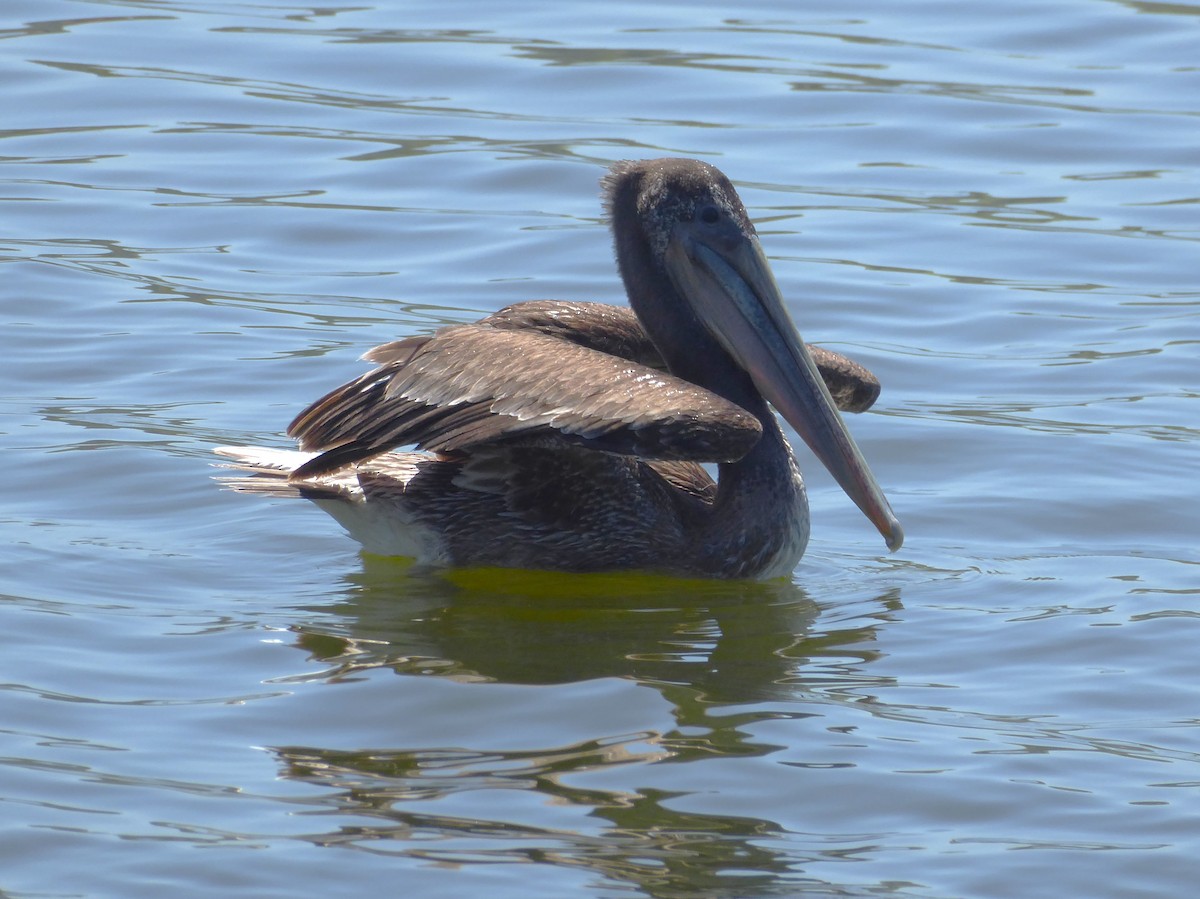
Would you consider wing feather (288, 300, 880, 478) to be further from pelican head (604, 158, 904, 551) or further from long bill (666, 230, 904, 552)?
long bill (666, 230, 904, 552)

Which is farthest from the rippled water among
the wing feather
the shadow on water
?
the wing feather

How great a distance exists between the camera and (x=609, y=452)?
611 centimetres

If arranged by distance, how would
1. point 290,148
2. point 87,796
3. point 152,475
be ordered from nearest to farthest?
point 87,796 < point 152,475 < point 290,148

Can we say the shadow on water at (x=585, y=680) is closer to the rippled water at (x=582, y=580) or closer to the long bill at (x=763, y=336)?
the rippled water at (x=582, y=580)

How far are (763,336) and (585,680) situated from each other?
1.51 m

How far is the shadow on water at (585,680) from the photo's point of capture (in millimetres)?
4637

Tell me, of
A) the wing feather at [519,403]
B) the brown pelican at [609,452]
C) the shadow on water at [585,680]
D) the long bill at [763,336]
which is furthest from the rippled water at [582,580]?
the wing feather at [519,403]

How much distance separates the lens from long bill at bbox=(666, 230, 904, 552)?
260 inches

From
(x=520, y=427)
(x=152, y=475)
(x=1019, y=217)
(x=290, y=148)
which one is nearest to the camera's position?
(x=520, y=427)

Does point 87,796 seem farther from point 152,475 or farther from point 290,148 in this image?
point 290,148

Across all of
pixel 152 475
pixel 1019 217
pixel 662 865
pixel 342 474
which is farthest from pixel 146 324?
pixel 662 865

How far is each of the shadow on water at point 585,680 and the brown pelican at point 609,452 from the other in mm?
149

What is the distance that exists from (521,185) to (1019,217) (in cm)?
271

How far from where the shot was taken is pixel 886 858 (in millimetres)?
4688
